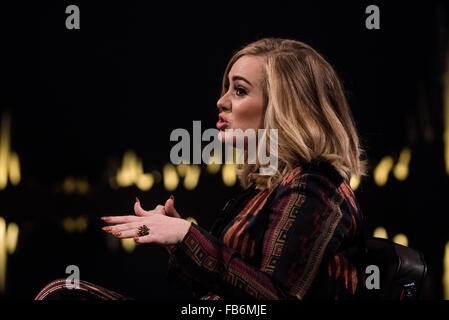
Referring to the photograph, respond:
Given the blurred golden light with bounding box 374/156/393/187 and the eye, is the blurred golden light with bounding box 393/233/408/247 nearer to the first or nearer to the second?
the blurred golden light with bounding box 374/156/393/187

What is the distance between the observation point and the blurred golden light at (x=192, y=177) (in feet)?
9.04

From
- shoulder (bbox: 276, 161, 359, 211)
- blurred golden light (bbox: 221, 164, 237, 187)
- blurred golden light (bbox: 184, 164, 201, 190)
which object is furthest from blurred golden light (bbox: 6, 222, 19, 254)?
shoulder (bbox: 276, 161, 359, 211)

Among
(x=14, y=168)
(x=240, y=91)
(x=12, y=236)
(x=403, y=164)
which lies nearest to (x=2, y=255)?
(x=12, y=236)

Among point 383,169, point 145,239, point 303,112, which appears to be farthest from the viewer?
point 383,169

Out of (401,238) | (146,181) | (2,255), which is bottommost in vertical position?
(2,255)

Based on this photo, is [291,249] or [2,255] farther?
[2,255]

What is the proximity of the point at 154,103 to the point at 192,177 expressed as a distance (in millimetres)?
459

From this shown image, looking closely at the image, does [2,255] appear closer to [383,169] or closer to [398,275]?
[383,169]

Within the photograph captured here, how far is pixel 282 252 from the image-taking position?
1.06m

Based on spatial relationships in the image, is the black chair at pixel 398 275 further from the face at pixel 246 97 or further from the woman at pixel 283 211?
the face at pixel 246 97

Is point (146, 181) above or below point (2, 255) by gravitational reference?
above

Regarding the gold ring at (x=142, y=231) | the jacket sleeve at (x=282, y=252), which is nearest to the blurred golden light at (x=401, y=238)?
the jacket sleeve at (x=282, y=252)
